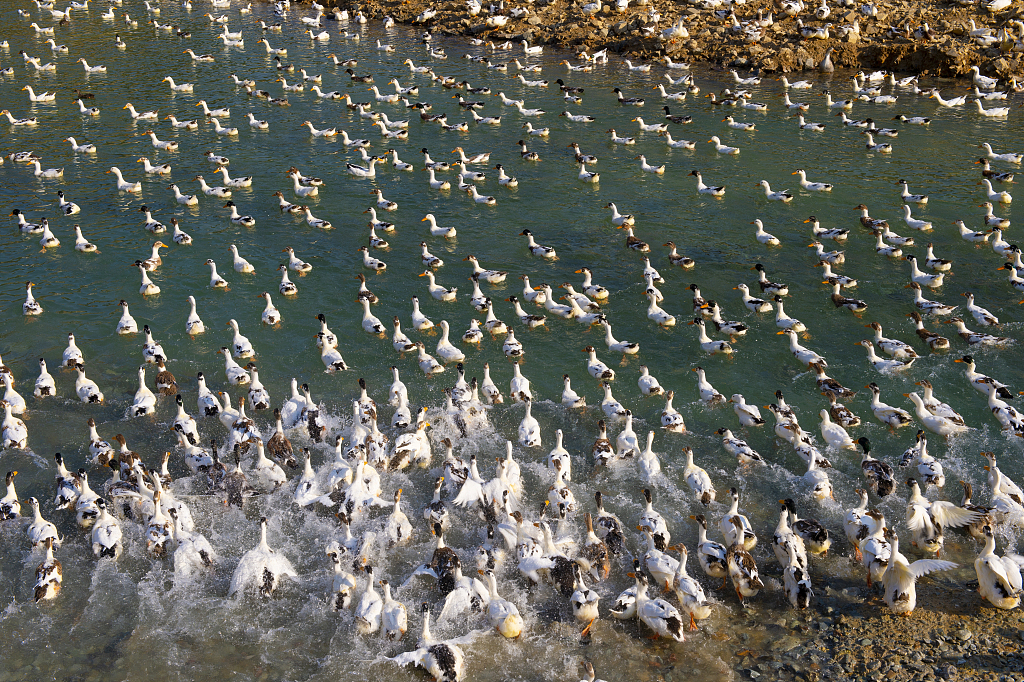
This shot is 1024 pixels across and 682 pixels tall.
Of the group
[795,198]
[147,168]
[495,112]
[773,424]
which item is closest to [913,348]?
[773,424]

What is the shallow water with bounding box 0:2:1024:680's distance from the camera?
1404 centimetres

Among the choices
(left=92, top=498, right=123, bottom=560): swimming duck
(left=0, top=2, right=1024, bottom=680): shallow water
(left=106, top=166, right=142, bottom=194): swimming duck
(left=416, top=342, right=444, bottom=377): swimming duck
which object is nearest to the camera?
(left=0, top=2, right=1024, bottom=680): shallow water

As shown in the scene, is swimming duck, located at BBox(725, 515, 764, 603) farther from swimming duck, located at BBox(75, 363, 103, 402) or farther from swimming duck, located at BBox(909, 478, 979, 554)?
swimming duck, located at BBox(75, 363, 103, 402)

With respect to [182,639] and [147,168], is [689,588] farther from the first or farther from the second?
[147,168]

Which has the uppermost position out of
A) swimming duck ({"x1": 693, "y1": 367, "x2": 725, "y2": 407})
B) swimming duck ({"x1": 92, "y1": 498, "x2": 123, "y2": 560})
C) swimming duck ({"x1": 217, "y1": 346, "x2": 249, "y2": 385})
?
swimming duck ({"x1": 693, "y1": 367, "x2": 725, "y2": 407})

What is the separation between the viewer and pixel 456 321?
23812mm

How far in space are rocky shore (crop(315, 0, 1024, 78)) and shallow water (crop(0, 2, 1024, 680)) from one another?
273cm

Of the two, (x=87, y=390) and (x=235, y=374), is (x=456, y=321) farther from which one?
(x=87, y=390)

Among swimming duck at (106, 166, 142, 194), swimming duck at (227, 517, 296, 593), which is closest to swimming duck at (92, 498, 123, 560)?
swimming duck at (227, 517, 296, 593)

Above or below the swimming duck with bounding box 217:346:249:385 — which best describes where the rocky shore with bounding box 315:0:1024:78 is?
above

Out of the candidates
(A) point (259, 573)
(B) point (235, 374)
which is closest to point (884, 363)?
(A) point (259, 573)

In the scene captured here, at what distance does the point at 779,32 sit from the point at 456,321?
32.0 metres

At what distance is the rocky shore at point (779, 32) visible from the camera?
42594mm

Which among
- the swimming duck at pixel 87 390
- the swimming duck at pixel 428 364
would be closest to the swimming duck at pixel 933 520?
the swimming duck at pixel 428 364
